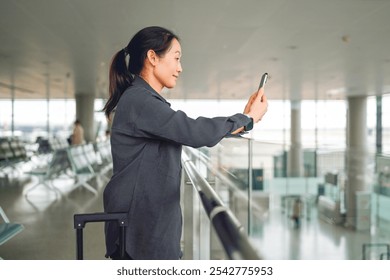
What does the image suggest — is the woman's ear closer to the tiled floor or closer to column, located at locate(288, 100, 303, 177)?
the tiled floor

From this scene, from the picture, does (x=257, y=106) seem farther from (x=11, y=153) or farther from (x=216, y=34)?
(x=11, y=153)

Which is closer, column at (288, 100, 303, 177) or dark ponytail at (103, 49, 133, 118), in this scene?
dark ponytail at (103, 49, 133, 118)

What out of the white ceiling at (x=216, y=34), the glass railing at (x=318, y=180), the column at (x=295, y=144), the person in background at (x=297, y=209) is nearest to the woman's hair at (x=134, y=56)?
the white ceiling at (x=216, y=34)

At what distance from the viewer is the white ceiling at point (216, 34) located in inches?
155

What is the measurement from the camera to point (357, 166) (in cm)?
1498

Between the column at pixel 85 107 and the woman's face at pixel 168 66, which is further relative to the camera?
the column at pixel 85 107

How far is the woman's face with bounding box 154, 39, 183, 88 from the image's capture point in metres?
1.02

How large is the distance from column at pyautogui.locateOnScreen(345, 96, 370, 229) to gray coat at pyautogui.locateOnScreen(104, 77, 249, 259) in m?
13.5

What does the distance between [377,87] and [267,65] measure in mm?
5348

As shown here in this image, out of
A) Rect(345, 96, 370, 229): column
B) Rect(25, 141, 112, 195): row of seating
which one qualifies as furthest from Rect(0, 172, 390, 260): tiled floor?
Rect(345, 96, 370, 229): column

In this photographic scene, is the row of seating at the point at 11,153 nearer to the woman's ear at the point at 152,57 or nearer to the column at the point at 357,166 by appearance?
the woman's ear at the point at 152,57
